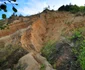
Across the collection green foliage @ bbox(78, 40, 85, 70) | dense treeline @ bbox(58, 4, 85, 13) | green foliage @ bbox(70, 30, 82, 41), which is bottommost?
green foliage @ bbox(78, 40, 85, 70)

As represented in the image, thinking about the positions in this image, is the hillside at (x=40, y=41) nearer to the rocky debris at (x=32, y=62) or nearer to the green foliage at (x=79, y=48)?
the rocky debris at (x=32, y=62)

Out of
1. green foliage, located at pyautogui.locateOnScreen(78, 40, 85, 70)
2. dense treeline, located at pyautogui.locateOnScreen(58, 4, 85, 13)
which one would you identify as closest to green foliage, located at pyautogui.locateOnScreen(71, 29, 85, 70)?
green foliage, located at pyautogui.locateOnScreen(78, 40, 85, 70)

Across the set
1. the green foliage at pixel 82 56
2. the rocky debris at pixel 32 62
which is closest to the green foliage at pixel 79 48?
the green foliage at pixel 82 56

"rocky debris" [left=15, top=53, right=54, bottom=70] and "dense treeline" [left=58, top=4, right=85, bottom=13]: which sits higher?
"dense treeline" [left=58, top=4, right=85, bottom=13]

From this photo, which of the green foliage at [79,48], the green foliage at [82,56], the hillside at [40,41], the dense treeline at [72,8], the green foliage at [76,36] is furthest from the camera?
the dense treeline at [72,8]

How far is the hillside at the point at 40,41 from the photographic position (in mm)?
13020

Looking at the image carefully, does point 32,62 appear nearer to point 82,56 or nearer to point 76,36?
point 82,56

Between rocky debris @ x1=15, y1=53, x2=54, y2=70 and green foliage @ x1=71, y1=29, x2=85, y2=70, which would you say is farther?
rocky debris @ x1=15, y1=53, x2=54, y2=70

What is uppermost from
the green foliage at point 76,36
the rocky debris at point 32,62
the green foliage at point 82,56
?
the green foliage at point 76,36

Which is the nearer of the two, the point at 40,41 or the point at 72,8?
the point at 40,41

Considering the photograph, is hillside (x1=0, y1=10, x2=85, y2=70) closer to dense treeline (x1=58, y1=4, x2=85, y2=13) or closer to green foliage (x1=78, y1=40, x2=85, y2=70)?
green foliage (x1=78, y1=40, x2=85, y2=70)

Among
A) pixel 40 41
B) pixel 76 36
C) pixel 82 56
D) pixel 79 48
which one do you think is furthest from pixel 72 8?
pixel 82 56

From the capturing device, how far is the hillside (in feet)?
42.7

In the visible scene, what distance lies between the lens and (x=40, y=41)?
1532 cm
